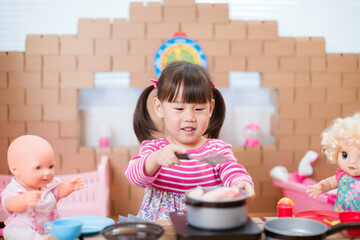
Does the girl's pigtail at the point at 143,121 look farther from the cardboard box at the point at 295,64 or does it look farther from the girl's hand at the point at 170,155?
the cardboard box at the point at 295,64

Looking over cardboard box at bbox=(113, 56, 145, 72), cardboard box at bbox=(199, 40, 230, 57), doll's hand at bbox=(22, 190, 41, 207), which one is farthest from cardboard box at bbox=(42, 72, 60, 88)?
doll's hand at bbox=(22, 190, 41, 207)

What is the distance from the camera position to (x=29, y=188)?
0.96 m

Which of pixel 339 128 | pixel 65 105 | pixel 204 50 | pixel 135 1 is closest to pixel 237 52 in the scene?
pixel 204 50

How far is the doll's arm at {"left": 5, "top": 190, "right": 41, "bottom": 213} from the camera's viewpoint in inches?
33.8

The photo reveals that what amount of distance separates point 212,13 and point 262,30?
39cm

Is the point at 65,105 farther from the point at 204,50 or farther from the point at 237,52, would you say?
the point at 237,52

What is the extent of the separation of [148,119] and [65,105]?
1.45 meters

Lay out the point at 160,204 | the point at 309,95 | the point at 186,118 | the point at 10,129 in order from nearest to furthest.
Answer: the point at 186,118 → the point at 160,204 → the point at 10,129 → the point at 309,95

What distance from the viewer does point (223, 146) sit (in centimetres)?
122

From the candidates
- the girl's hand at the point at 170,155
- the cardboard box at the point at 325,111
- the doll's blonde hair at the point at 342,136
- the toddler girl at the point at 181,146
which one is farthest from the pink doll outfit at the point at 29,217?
the cardboard box at the point at 325,111

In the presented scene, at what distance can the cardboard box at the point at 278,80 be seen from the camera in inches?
107

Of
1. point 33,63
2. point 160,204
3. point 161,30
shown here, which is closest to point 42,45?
point 33,63

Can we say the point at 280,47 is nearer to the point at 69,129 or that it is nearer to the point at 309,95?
the point at 309,95

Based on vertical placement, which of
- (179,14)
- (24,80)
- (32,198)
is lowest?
(32,198)
